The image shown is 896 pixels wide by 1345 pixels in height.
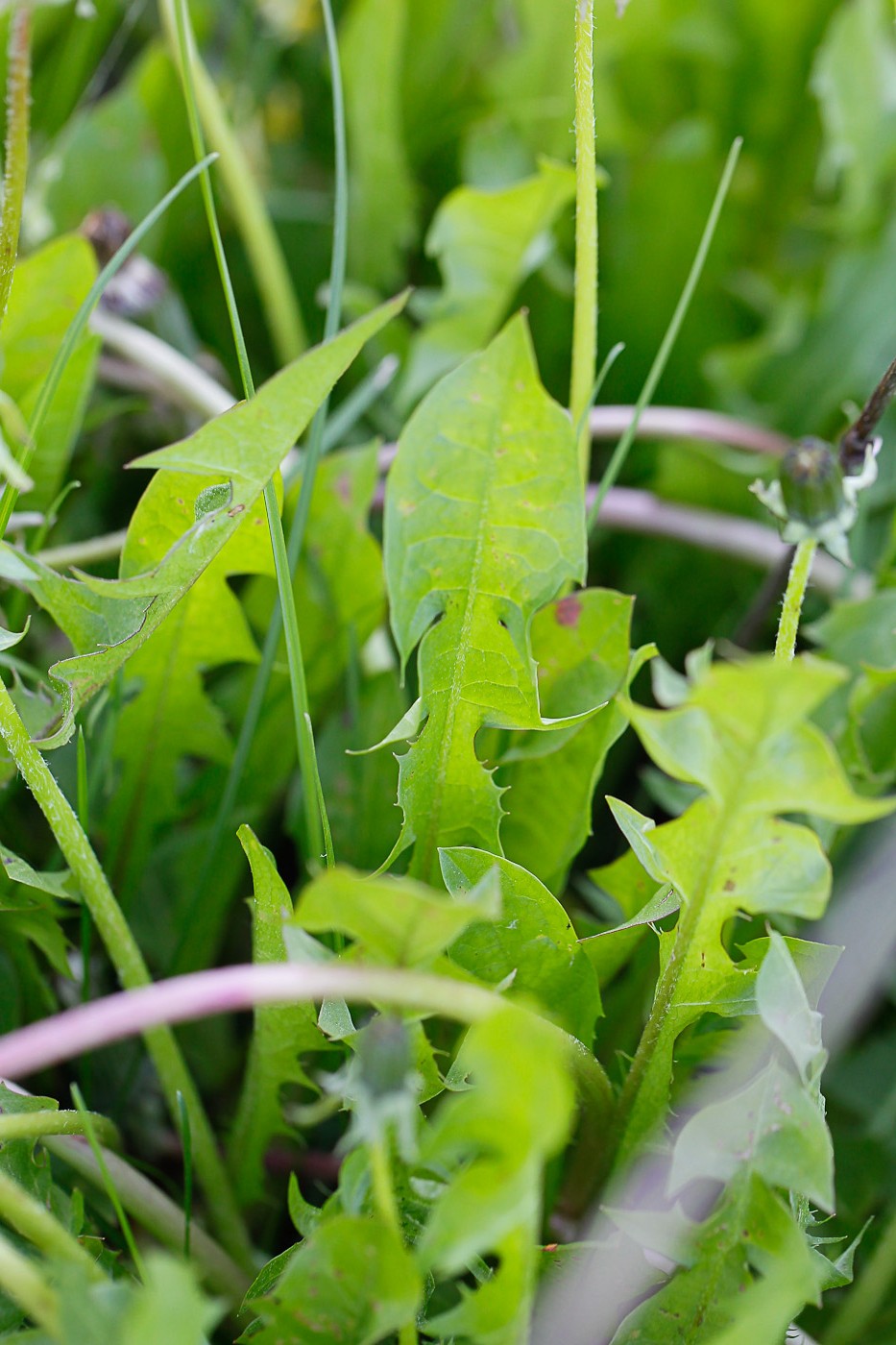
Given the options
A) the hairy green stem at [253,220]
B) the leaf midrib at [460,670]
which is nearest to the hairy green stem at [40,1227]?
the leaf midrib at [460,670]

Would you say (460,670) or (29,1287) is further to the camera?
(460,670)

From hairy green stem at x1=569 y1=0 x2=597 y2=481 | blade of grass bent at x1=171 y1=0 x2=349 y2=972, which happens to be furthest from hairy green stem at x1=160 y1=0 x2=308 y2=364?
hairy green stem at x1=569 y1=0 x2=597 y2=481

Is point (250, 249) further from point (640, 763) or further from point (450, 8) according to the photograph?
point (640, 763)

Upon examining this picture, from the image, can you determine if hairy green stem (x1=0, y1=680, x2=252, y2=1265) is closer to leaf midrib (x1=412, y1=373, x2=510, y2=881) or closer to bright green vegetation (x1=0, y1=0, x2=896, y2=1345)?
bright green vegetation (x1=0, y1=0, x2=896, y2=1345)

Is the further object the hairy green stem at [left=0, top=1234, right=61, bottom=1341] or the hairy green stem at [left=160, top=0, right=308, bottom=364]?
the hairy green stem at [left=160, top=0, right=308, bottom=364]

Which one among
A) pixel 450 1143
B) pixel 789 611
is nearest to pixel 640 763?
pixel 789 611

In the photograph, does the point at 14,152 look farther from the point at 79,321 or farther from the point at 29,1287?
the point at 29,1287

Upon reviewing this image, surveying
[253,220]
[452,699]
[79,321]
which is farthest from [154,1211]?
[253,220]
